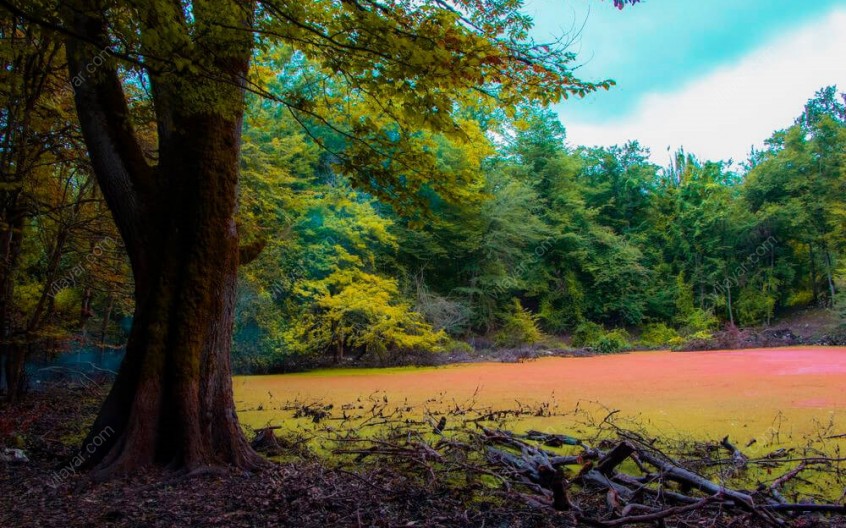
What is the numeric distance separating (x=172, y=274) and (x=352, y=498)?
1.67 meters

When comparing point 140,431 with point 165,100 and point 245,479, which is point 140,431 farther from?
point 165,100

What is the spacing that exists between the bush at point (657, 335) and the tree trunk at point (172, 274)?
1673 centimetres

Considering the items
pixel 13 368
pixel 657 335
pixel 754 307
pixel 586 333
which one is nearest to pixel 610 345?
pixel 586 333

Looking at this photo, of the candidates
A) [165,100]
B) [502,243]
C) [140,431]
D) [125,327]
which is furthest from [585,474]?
[502,243]

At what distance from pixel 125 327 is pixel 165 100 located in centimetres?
916

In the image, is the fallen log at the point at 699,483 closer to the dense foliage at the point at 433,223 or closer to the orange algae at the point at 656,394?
the orange algae at the point at 656,394

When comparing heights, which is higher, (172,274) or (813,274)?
(813,274)

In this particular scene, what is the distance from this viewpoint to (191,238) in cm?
296

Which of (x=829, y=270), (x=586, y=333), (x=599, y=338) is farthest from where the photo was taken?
(x=586, y=333)

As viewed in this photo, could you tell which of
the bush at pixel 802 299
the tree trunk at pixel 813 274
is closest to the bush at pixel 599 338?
the bush at pixel 802 299

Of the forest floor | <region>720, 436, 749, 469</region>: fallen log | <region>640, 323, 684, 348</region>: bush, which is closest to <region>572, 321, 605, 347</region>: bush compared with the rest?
<region>640, 323, 684, 348</region>: bush

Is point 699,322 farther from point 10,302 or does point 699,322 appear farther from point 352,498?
point 10,302

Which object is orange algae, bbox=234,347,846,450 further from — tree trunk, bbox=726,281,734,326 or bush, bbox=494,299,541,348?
tree trunk, bbox=726,281,734,326

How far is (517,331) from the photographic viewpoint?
16078 millimetres
